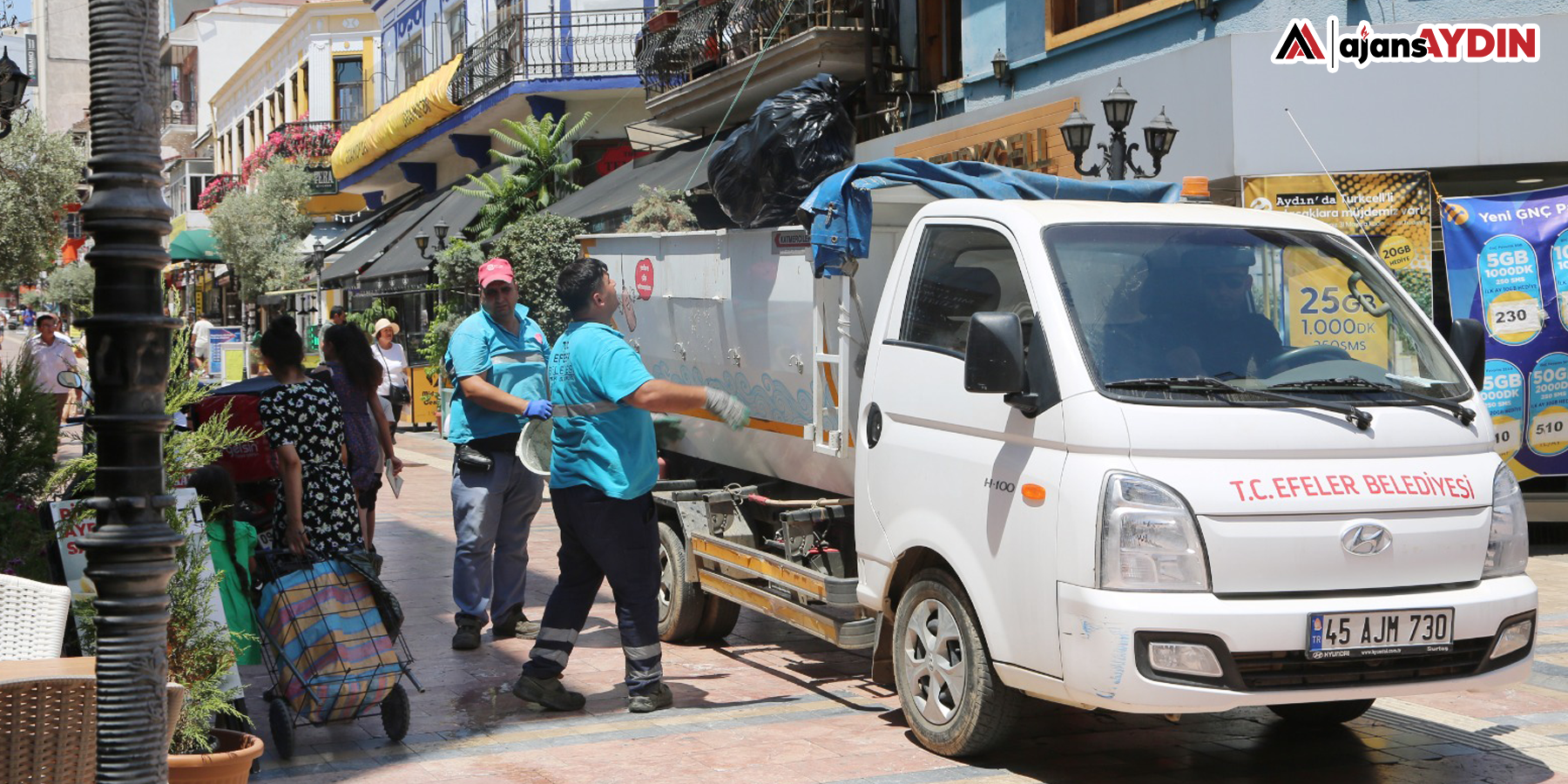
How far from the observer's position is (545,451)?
7.77m

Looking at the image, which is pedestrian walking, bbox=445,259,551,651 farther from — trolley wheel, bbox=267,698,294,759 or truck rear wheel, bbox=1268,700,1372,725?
truck rear wheel, bbox=1268,700,1372,725

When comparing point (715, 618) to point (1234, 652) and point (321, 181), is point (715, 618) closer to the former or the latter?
point (1234, 652)

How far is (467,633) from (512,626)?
398 millimetres

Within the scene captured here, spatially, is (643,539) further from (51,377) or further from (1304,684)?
(51,377)

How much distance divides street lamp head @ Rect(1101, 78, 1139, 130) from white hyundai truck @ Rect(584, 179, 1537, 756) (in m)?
5.78

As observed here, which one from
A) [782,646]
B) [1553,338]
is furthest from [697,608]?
[1553,338]

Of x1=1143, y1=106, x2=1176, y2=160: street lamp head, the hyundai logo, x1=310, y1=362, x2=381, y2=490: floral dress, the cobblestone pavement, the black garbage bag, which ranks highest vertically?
x1=1143, y1=106, x2=1176, y2=160: street lamp head

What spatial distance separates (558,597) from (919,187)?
90.9 inches

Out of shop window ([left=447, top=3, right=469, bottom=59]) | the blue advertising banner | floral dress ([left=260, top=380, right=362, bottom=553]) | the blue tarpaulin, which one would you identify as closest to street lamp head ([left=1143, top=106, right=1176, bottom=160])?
the blue advertising banner

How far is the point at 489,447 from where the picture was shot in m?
8.09

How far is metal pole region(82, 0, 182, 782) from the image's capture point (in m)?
3.20

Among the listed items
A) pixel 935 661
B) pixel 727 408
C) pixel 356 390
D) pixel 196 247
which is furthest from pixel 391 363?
pixel 196 247

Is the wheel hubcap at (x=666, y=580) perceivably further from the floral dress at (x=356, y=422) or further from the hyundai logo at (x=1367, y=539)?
the hyundai logo at (x=1367, y=539)

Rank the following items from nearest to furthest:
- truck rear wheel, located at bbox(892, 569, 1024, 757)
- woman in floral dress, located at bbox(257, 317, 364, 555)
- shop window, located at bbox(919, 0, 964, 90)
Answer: truck rear wheel, located at bbox(892, 569, 1024, 757) < woman in floral dress, located at bbox(257, 317, 364, 555) < shop window, located at bbox(919, 0, 964, 90)
